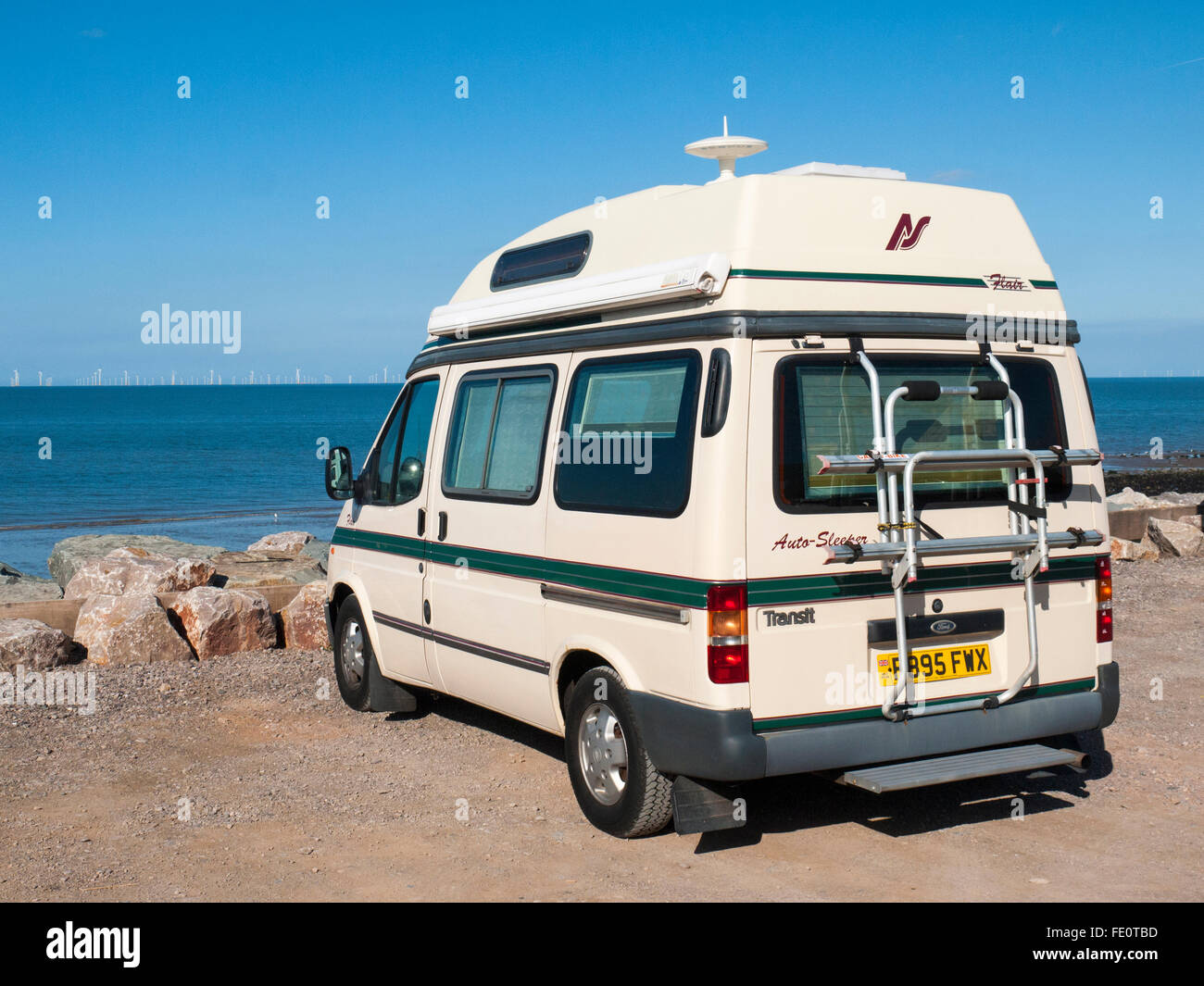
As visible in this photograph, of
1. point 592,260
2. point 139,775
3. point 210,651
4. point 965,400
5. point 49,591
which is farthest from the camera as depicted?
point 49,591

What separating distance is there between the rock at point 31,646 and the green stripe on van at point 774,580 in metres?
4.92

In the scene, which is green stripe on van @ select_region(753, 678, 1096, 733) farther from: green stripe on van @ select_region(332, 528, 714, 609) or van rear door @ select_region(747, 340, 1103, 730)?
green stripe on van @ select_region(332, 528, 714, 609)

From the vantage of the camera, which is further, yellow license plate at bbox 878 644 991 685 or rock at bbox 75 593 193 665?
rock at bbox 75 593 193 665

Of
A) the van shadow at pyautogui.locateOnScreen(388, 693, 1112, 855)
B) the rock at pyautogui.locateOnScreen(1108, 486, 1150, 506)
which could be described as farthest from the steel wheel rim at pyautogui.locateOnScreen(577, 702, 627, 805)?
the rock at pyautogui.locateOnScreen(1108, 486, 1150, 506)

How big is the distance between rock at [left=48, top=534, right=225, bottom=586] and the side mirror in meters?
10.1

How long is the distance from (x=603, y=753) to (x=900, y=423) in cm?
199

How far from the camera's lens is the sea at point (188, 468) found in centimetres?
3225

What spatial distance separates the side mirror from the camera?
819 centimetres

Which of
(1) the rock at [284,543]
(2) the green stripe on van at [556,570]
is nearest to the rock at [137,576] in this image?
(1) the rock at [284,543]

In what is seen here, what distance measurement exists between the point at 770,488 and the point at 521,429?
5.90 feet

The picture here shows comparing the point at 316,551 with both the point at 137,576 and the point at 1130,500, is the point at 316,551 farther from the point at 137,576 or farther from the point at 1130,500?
the point at 1130,500

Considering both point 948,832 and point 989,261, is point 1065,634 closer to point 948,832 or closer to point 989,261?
point 948,832

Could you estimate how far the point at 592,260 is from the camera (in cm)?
632
